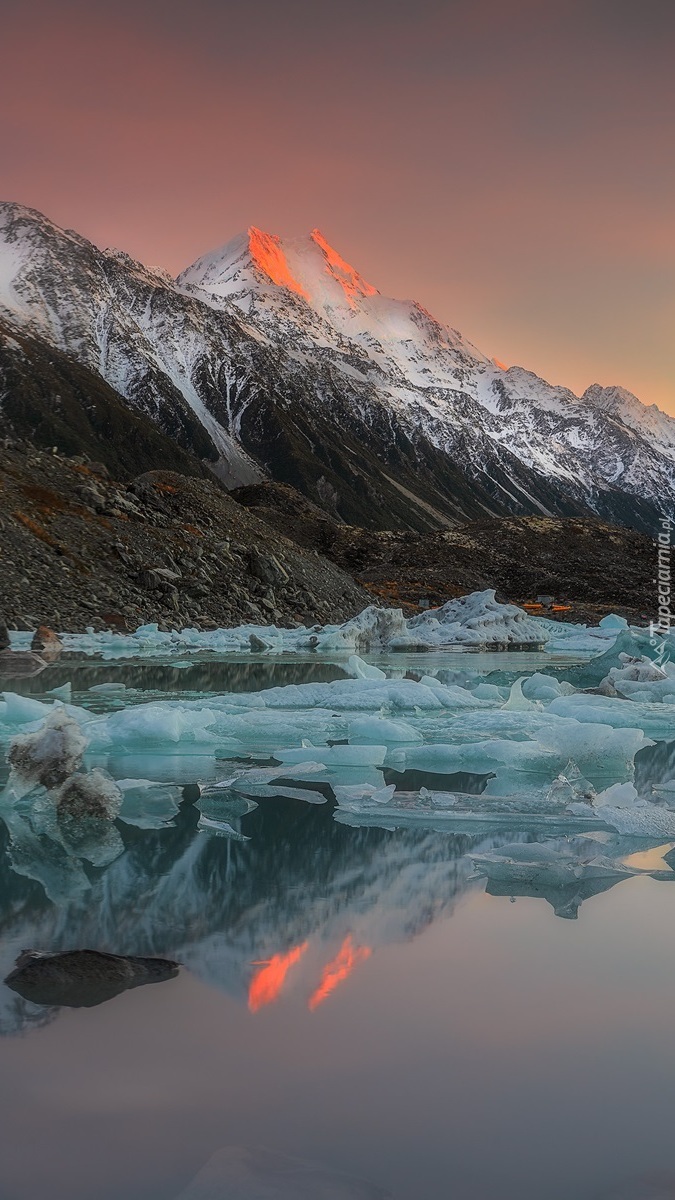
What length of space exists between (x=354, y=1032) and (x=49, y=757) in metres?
4.81

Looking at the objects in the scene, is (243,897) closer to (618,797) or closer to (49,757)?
(49,757)

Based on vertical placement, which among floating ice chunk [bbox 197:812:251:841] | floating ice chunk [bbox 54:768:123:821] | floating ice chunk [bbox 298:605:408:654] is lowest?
floating ice chunk [bbox 197:812:251:841]

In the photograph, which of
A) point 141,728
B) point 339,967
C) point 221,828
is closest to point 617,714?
point 141,728

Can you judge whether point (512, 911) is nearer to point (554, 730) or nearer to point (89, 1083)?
point (89, 1083)

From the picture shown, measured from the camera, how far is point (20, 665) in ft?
78.2

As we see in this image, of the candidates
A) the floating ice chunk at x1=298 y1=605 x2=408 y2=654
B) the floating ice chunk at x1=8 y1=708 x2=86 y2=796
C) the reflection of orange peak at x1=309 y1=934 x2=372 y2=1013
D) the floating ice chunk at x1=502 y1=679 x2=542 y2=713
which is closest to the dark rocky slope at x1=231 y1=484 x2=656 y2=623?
the floating ice chunk at x1=298 y1=605 x2=408 y2=654

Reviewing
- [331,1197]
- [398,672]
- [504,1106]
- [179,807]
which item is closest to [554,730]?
[179,807]

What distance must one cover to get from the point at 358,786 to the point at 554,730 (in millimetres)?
2859

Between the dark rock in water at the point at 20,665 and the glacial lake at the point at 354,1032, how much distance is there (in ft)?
52.7

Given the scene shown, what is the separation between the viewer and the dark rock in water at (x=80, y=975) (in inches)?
177

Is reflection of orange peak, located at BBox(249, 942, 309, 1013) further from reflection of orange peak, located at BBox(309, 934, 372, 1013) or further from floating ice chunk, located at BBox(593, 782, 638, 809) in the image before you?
floating ice chunk, located at BBox(593, 782, 638, 809)

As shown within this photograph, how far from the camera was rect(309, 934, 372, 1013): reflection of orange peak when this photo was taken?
182 inches

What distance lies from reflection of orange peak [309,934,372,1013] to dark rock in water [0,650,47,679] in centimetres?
1797

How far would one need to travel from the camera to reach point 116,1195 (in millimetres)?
3037
